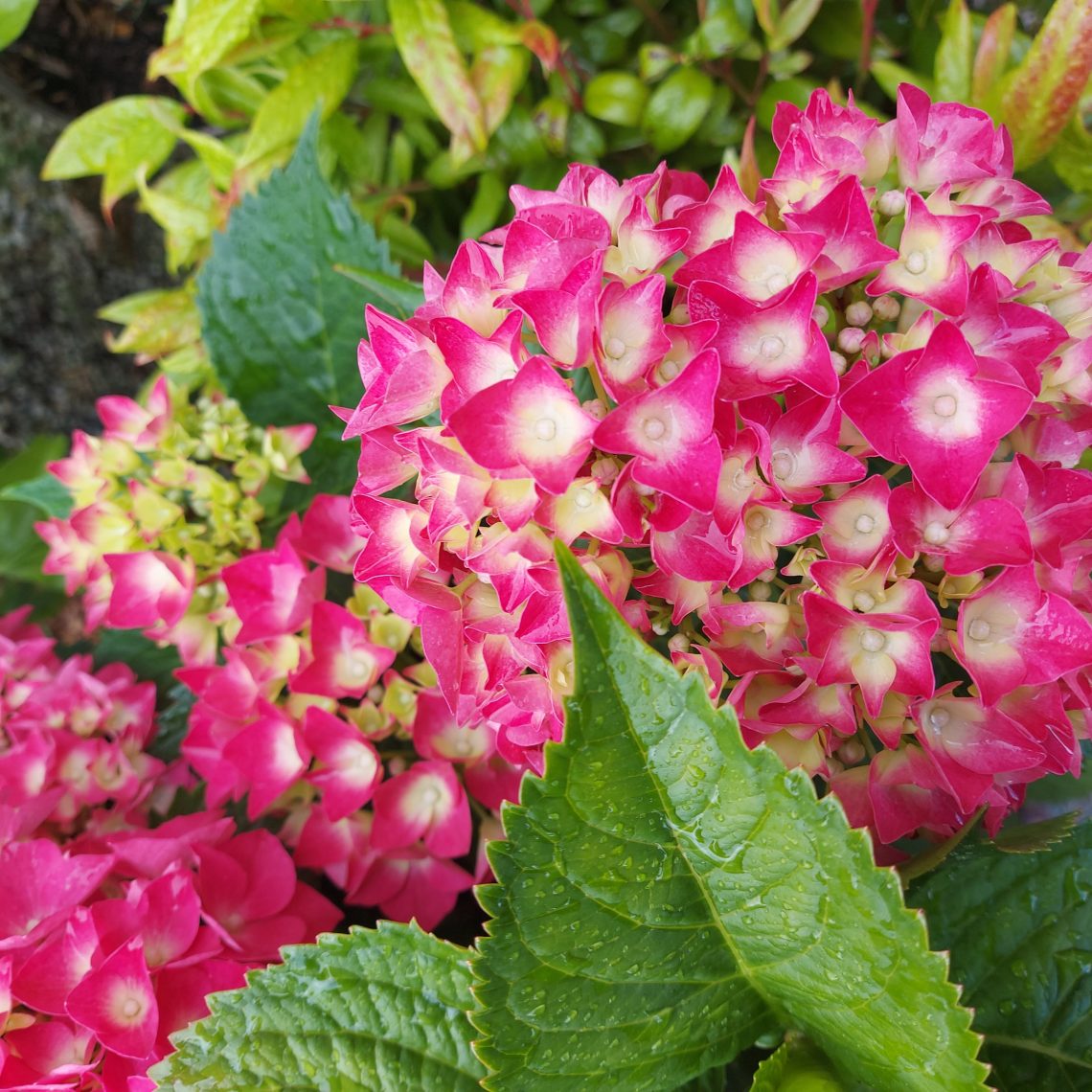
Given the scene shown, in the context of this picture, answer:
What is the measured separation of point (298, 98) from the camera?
92 centimetres

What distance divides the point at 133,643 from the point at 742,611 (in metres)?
0.62

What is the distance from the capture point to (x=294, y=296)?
0.76m

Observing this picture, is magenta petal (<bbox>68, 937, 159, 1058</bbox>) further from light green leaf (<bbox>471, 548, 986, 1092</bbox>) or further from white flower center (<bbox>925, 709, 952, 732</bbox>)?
white flower center (<bbox>925, 709, 952, 732</bbox>)

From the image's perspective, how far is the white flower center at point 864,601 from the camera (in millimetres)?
393

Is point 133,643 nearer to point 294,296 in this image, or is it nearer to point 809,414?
point 294,296

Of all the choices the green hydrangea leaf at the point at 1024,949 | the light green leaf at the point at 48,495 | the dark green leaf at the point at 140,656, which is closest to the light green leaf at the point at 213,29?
the light green leaf at the point at 48,495

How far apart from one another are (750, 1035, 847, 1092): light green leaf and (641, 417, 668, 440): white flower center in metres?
0.30

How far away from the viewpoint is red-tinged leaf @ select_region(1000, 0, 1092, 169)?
2.19 ft

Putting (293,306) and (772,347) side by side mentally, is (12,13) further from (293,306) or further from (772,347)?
(772,347)

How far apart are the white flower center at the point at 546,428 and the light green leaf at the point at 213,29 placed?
2.23 feet

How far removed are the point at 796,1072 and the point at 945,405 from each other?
317mm

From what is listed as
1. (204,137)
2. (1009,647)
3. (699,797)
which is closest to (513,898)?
(699,797)

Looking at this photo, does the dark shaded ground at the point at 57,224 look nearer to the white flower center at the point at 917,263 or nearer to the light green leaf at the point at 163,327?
the light green leaf at the point at 163,327

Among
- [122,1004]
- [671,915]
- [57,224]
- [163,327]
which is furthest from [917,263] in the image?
[57,224]
